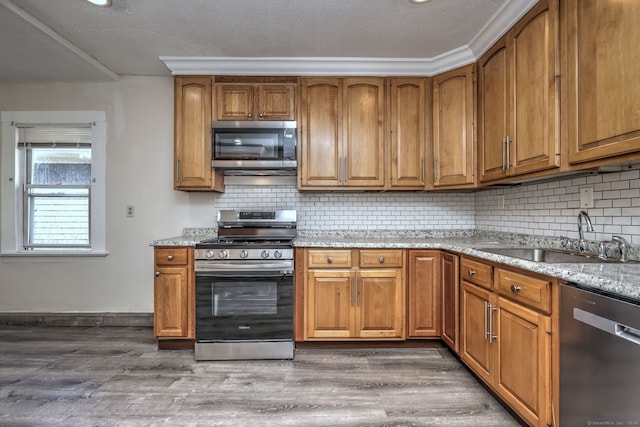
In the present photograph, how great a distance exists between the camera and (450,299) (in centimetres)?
250

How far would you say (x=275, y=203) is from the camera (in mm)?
3240

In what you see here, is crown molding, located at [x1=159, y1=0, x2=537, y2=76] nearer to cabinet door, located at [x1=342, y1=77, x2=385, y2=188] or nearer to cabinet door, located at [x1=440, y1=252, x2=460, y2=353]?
cabinet door, located at [x1=342, y1=77, x2=385, y2=188]

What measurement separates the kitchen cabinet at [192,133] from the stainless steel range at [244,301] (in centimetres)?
68

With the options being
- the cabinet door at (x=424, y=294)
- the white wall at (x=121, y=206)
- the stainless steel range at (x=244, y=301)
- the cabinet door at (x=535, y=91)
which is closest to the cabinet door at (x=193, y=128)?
the white wall at (x=121, y=206)

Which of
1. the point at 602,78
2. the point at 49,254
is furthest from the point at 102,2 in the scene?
the point at 602,78

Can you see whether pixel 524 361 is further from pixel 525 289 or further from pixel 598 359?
pixel 598 359

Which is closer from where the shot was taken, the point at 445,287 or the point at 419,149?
the point at 445,287

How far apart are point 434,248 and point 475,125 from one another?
1048 mm

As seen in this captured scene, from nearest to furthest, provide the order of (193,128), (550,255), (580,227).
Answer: (580,227)
(550,255)
(193,128)

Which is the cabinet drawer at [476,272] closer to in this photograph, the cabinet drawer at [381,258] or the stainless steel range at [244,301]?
the cabinet drawer at [381,258]

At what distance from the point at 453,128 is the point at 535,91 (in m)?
0.88

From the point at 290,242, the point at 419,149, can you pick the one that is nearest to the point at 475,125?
the point at 419,149

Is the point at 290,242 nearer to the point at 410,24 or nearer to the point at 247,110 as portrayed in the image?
the point at 247,110

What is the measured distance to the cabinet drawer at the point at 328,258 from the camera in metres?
2.65
